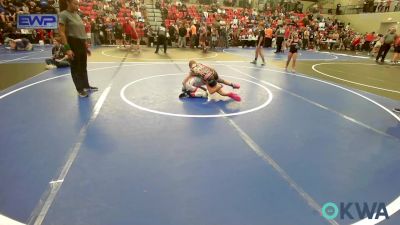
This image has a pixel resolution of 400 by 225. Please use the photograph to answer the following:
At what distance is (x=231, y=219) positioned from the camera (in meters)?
2.50

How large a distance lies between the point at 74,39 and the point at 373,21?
2536 cm

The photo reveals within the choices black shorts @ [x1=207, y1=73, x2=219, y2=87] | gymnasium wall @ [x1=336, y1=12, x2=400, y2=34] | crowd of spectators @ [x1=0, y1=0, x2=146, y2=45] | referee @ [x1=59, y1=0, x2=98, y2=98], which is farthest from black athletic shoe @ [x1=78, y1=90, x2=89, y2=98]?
gymnasium wall @ [x1=336, y1=12, x2=400, y2=34]

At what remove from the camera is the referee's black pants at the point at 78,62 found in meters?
5.71

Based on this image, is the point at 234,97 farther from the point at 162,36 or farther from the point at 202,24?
the point at 202,24

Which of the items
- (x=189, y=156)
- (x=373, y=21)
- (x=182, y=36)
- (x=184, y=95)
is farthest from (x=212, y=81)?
(x=373, y=21)

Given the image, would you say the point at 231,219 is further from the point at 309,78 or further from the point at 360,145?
the point at 309,78

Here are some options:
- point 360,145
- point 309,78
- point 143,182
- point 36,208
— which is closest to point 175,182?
point 143,182

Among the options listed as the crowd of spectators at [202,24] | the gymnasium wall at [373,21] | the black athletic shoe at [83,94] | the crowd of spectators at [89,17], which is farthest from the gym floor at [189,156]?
the gymnasium wall at [373,21]

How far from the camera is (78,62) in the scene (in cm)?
588

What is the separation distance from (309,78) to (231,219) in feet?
23.9

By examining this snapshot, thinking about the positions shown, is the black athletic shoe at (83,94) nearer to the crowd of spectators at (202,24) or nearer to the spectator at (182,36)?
the crowd of spectators at (202,24)

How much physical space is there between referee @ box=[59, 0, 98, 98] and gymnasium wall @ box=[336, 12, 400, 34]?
2419 centimetres

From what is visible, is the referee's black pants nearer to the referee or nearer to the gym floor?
the referee

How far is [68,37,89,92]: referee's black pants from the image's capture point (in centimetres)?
571
